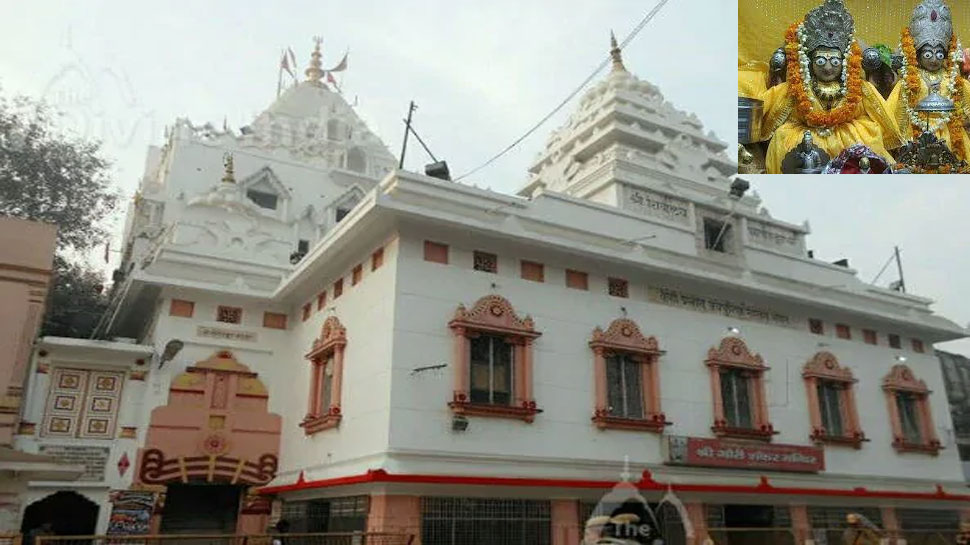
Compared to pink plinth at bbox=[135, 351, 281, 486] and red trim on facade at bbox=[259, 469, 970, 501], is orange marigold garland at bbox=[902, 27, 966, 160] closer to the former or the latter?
red trim on facade at bbox=[259, 469, 970, 501]

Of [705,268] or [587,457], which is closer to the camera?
[587,457]

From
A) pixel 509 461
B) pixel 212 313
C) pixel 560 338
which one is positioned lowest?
pixel 509 461

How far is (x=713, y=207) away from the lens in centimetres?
1947

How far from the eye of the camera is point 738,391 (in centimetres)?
1747

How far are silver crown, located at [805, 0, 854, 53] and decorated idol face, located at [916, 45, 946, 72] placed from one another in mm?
1246

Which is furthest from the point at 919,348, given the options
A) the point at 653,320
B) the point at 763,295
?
the point at 653,320

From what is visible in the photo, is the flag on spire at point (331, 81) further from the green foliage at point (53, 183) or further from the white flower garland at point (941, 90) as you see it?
the white flower garland at point (941, 90)

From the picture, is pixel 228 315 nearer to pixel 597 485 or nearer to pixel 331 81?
pixel 597 485

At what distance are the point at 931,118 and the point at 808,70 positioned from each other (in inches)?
89.0

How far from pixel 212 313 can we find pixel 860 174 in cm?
1383

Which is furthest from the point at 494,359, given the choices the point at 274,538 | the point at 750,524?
the point at 750,524

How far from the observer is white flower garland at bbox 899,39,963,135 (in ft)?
44.7

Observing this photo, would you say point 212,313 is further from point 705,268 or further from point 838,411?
point 838,411

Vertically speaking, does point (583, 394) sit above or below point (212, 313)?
below
